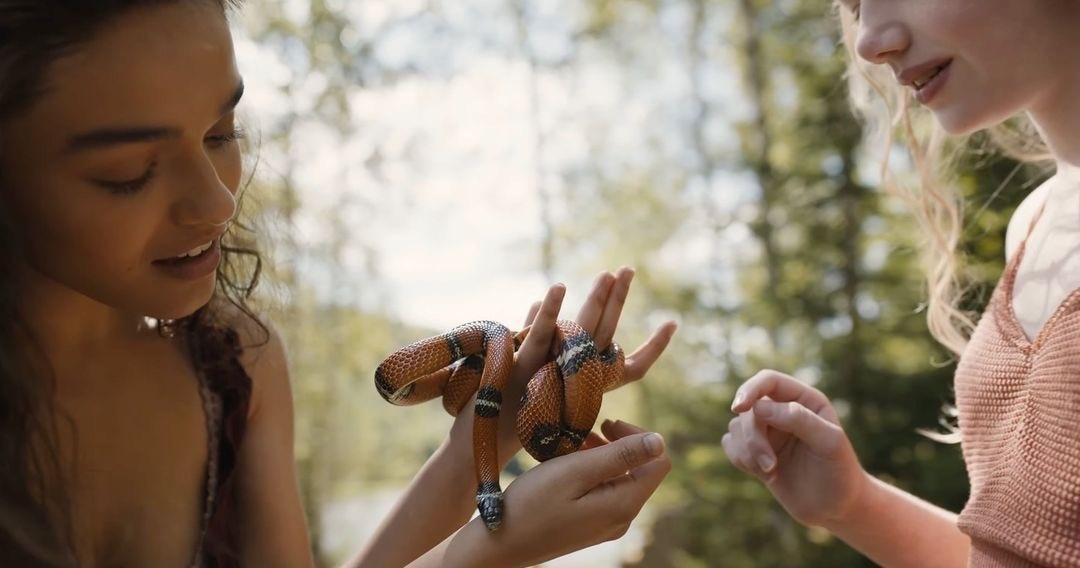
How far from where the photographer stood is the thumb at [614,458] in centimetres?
105

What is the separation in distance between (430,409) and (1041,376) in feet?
26.3

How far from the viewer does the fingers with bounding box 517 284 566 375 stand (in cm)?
116

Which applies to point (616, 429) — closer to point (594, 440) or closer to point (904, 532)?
point (594, 440)

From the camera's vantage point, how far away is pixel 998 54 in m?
1.22

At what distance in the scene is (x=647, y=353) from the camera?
4.30ft

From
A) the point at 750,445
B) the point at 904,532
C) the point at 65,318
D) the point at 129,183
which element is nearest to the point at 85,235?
the point at 129,183

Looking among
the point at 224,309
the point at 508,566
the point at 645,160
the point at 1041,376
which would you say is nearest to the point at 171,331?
the point at 224,309

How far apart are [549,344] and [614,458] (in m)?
0.21

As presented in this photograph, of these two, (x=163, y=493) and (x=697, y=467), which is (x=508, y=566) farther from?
(x=697, y=467)

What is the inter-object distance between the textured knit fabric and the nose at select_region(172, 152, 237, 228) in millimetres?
472

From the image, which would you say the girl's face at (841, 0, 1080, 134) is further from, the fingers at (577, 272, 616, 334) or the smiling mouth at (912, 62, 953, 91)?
the fingers at (577, 272, 616, 334)

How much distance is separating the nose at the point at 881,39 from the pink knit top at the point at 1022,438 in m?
0.40

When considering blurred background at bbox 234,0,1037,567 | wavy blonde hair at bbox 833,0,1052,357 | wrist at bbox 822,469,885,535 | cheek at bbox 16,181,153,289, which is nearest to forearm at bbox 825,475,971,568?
wrist at bbox 822,469,885,535

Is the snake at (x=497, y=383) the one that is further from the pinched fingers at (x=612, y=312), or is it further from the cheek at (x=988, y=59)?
the cheek at (x=988, y=59)
